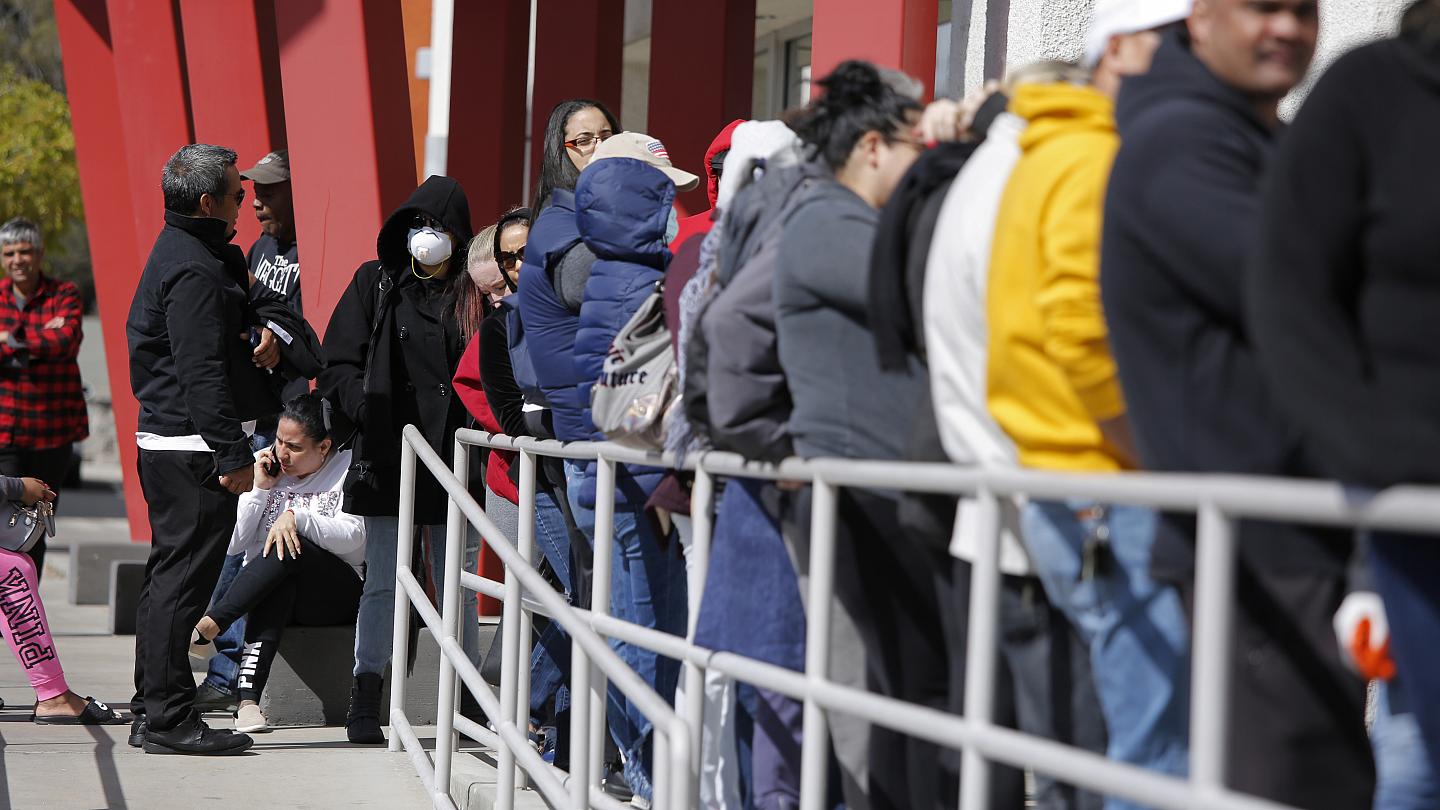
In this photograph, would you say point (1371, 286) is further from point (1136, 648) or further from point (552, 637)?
point (552, 637)

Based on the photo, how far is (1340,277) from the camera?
6.91ft

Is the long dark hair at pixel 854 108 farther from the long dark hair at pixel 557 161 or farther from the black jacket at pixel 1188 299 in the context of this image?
the long dark hair at pixel 557 161

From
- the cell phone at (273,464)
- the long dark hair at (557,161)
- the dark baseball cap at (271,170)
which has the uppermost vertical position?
the long dark hair at (557,161)

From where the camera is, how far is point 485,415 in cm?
586

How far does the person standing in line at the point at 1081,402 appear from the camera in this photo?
8.08ft

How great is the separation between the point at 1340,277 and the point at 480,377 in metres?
3.95

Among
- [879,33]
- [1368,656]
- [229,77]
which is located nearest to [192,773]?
[879,33]

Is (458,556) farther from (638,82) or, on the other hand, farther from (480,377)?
(638,82)

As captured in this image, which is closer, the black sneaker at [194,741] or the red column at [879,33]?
the red column at [879,33]

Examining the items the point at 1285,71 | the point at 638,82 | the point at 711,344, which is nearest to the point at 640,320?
the point at 711,344

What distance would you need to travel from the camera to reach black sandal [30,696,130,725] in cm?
676

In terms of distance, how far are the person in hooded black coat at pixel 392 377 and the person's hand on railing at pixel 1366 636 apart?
14.5 ft

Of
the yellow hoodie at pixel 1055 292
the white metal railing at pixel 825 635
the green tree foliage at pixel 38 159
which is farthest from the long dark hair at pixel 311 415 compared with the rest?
the green tree foliage at pixel 38 159

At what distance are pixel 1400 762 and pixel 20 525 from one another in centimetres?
567
